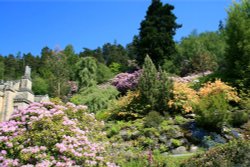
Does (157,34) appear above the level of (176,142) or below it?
→ above

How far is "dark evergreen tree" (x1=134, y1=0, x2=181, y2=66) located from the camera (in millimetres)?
28953

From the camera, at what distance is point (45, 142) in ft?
24.0

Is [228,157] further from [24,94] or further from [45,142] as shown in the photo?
[24,94]

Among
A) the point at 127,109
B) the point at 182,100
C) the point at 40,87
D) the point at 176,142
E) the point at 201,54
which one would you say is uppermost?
the point at 201,54

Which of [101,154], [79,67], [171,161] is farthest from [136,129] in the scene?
[79,67]

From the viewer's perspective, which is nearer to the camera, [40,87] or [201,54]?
[201,54]

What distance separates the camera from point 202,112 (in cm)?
1379

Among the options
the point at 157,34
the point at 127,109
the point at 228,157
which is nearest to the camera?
the point at 228,157

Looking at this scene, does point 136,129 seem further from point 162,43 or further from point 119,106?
point 162,43

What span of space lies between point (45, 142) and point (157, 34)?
22719 millimetres

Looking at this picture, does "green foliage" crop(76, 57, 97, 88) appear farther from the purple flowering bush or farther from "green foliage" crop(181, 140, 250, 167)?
"green foliage" crop(181, 140, 250, 167)

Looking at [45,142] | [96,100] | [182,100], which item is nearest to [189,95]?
[182,100]

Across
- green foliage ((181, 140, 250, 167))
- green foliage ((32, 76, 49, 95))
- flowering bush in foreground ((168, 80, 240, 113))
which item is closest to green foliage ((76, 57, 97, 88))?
flowering bush in foreground ((168, 80, 240, 113))

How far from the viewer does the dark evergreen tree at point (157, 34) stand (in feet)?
95.0
